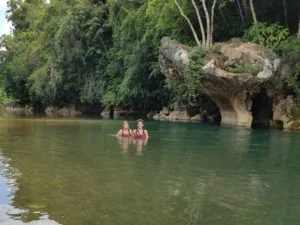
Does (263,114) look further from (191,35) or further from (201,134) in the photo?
(201,134)

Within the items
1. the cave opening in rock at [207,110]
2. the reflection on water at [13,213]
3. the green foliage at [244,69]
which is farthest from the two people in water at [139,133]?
the cave opening in rock at [207,110]

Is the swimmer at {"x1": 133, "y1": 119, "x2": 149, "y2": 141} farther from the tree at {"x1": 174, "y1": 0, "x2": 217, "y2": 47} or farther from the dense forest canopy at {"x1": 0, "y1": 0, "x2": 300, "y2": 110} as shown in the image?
the tree at {"x1": 174, "y1": 0, "x2": 217, "y2": 47}

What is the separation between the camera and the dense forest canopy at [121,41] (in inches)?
1299

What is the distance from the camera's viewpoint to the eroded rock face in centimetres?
A: 2831

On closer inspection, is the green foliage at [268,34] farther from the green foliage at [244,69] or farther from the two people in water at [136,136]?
the two people in water at [136,136]

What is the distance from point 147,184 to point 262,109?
24.9 meters

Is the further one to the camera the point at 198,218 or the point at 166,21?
the point at 166,21

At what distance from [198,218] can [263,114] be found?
2717cm

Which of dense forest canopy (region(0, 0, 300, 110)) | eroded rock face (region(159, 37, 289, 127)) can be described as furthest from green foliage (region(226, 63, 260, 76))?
dense forest canopy (region(0, 0, 300, 110))

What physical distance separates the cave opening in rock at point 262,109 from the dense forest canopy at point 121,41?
4.43 metres

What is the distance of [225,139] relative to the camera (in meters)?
21.7

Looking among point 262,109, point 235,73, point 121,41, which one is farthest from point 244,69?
point 121,41

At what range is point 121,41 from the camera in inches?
1790

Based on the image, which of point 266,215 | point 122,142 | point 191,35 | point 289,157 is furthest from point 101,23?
point 266,215
